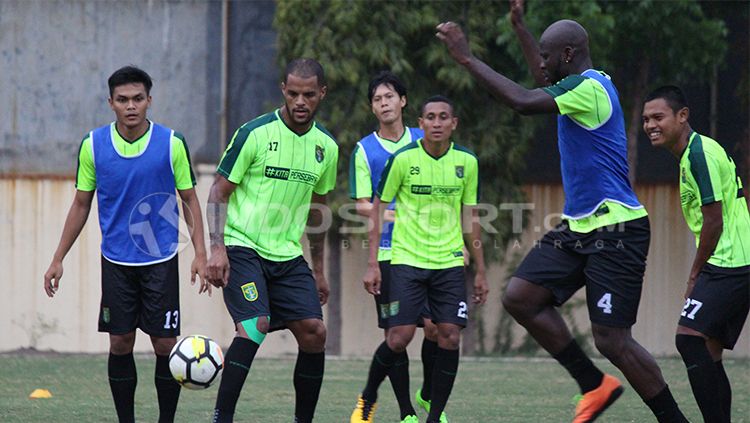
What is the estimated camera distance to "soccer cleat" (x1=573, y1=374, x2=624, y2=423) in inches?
262

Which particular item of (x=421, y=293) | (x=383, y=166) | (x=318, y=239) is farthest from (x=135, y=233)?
(x=383, y=166)

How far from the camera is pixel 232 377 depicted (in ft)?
21.6

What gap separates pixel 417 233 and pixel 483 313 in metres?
7.92

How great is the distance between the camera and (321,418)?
27.0 feet

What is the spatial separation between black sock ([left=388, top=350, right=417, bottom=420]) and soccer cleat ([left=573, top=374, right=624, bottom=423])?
171 cm

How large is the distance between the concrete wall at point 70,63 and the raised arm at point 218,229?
8.81 meters

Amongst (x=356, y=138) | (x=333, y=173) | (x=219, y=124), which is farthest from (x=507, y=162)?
Result: (x=333, y=173)

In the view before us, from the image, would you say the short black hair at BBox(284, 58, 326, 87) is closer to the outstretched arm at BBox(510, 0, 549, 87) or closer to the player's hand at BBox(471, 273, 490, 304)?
the outstretched arm at BBox(510, 0, 549, 87)

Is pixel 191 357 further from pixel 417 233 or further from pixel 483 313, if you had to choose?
pixel 483 313

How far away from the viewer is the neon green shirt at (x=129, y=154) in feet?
23.7

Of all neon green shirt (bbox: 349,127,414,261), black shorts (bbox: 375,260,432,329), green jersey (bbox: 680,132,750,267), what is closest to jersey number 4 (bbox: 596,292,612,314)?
green jersey (bbox: 680,132,750,267)

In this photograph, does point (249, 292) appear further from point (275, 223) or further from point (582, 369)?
point (582, 369)

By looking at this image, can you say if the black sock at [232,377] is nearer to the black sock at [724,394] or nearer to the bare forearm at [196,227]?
the bare forearm at [196,227]

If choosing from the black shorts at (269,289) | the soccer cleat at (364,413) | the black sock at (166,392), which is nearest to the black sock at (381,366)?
the soccer cleat at (364,413)
